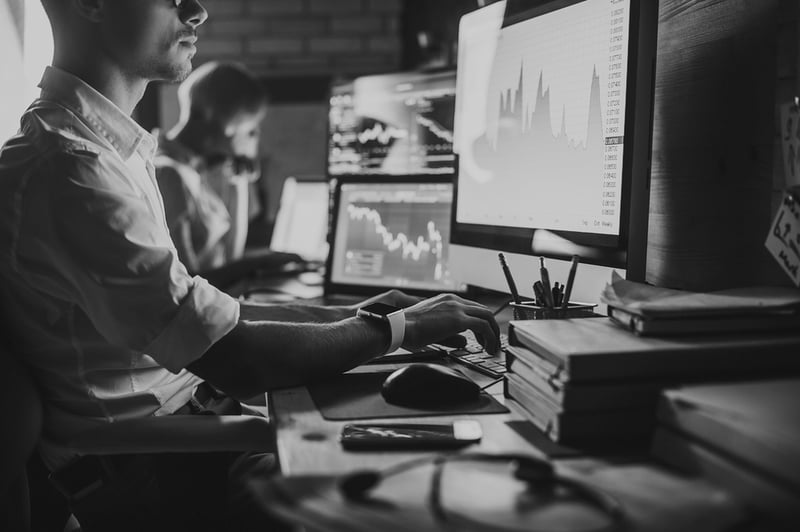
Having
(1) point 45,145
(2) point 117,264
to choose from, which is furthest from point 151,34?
(2) point 117,264

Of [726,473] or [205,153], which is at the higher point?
[205,153]

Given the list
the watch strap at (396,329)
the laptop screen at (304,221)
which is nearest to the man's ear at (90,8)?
the watch strap at (396,329)

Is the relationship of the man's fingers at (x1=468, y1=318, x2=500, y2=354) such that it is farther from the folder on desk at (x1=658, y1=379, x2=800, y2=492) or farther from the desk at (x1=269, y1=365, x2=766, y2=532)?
the folder on desk at (x1=658, y1=379, x2=800, y2=492)

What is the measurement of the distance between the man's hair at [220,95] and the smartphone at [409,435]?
202 centimetres

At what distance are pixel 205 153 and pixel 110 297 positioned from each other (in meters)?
1.87

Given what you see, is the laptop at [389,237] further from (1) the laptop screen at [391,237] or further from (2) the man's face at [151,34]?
(2) the man's face at [151,34]

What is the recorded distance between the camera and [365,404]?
0.79 metres

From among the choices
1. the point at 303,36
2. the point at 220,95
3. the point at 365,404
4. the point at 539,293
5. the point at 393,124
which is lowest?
the point at 365,404

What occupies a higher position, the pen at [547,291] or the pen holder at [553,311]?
the pen at [547,291]

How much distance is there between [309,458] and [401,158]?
4.43 ft

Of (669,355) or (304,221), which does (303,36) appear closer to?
(304,221)

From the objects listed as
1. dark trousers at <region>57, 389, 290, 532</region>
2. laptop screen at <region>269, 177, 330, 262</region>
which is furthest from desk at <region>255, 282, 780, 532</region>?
laptop screen at <region>269, 177, 330, 262</region>

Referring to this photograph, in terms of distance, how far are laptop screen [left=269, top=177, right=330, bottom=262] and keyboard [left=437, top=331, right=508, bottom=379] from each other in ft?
4.65

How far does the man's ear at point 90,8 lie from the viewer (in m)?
1.00
